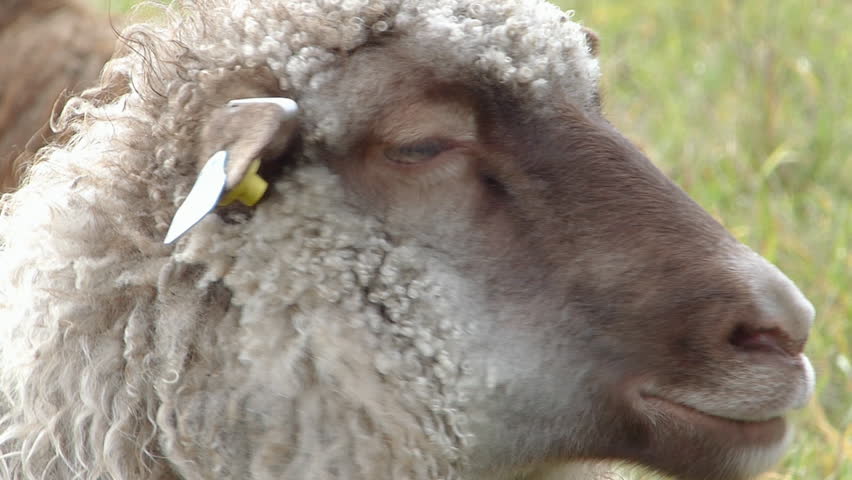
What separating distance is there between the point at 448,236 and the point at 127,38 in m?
0.91

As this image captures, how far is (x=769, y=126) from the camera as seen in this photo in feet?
20.0

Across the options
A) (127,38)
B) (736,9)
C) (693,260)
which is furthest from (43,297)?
(736,9)

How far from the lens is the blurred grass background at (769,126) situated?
4.54 metres

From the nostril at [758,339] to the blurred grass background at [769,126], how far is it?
4.18 ft

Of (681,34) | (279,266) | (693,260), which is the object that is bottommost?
(681,34)

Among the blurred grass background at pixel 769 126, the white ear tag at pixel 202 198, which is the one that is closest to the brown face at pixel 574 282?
the white ear tag at pixel 202 198

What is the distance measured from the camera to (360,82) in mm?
2713

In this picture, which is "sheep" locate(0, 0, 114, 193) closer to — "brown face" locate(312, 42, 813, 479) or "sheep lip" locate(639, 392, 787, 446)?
"brown face" locate(312, 42, 813, 479)

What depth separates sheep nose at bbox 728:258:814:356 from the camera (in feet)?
8.39

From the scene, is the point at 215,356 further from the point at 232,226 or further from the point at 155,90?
the point at 155,90

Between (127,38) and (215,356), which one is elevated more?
(127,38)

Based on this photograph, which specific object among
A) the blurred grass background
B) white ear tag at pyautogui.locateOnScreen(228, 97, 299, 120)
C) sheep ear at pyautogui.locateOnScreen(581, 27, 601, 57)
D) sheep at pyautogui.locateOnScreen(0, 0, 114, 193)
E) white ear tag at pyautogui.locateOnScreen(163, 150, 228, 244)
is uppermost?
sheep ear at pyautogui.locateOnScreen(581, 27, 601, 57)

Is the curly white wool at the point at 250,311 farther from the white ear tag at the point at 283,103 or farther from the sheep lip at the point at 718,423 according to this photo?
the sheep lip at the point at 718,423

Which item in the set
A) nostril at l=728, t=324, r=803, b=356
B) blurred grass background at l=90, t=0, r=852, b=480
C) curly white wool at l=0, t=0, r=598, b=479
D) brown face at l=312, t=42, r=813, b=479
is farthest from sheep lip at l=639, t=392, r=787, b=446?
blurred grass background at l=90, t=0, r=852, b=480
